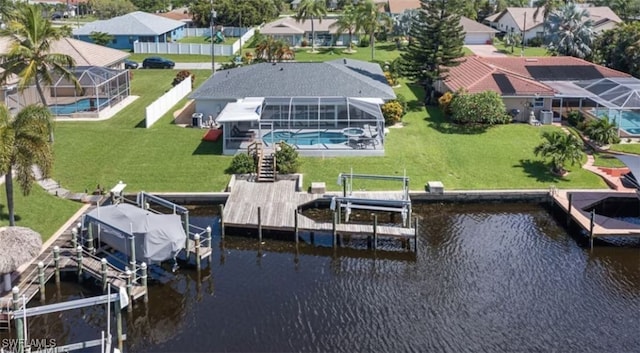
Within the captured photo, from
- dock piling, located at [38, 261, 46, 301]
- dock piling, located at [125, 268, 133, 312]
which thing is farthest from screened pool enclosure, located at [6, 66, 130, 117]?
dock piling, located at [125, 268, 133, 312]

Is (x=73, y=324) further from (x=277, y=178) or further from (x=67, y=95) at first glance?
(x=67, y=95)

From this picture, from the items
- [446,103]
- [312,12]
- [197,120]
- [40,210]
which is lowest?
[40,210]

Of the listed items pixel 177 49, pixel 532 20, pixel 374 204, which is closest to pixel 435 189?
pixel 374 204

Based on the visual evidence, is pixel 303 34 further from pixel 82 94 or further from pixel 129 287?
pixel 129 287

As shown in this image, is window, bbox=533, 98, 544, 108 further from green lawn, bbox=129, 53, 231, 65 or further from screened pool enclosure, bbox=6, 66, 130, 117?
green lawn, bbox=129, 53, 231, 65

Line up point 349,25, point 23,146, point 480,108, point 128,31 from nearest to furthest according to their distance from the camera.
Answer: point 23,146 → point 480,108 → point 349,25 → point 128,31

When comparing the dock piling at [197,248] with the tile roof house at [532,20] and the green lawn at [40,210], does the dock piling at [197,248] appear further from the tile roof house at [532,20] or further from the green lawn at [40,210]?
the tile roof house at [532,20]
